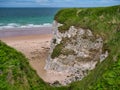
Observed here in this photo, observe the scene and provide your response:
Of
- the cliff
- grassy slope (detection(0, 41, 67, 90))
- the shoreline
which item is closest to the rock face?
the cliff

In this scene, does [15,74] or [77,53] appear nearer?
[15,74]

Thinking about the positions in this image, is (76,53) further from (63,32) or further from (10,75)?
(10,75)

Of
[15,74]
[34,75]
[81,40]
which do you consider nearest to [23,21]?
[81,40]

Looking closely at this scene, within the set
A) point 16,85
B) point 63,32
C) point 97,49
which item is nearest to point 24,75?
point 16,85

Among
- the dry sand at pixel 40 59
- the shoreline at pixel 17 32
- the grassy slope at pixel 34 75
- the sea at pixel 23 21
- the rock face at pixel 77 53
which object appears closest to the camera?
the grassy slope at pixel 34 75

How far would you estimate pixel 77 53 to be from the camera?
3006 centimetres

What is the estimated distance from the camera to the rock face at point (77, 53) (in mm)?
28953

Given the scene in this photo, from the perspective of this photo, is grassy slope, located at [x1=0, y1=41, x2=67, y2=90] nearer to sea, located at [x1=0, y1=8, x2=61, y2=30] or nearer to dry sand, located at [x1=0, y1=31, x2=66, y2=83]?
dry sand, located at [x1=0, y1=31, x2=66, y2=83]

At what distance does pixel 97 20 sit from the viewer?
96.8 feet

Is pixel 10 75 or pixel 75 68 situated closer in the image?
pixel 10 75

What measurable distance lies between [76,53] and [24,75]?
20712 mm

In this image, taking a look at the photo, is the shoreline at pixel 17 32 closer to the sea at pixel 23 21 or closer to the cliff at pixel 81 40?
the sea at pixel 23 21

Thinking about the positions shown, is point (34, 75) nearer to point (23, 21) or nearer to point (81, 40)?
point (81, 40)

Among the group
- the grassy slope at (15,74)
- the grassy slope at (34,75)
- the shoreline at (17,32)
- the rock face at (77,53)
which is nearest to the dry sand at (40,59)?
the rock face at (77,53)
